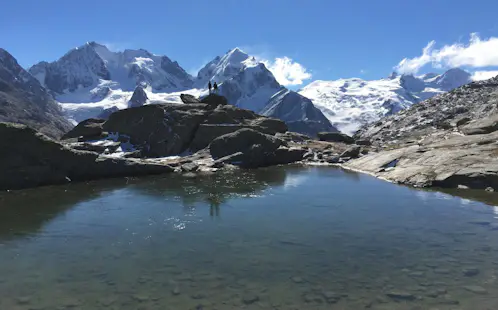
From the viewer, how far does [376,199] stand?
111 feet

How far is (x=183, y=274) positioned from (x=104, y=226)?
1091 cm

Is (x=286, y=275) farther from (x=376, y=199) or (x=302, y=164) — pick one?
(x=302, y=164)

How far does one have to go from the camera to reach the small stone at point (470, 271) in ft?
56.0

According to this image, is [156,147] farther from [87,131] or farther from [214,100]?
[214,100]

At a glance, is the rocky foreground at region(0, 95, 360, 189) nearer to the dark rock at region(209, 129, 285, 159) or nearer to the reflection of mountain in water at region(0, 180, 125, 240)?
the dark rock at region(209, 129, 285, 159)

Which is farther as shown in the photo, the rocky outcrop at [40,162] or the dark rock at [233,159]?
the dark rock at [233,159]

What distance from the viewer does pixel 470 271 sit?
17375 millimetres

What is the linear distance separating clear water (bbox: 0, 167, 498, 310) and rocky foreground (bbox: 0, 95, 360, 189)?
8.48 metres

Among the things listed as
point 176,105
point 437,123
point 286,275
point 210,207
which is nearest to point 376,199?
point 210,207

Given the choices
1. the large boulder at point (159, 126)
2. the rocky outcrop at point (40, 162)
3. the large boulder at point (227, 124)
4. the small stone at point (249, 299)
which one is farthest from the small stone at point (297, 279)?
the large boulder at point (159, 126)

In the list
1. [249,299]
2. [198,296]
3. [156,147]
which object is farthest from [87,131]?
[249,299]

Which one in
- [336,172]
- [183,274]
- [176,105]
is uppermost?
[176,105]

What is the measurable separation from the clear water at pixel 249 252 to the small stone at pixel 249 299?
0.04 metres

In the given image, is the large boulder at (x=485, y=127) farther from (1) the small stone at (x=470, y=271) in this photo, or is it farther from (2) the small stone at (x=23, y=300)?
(2) the small stone at (x=23, y=300)
